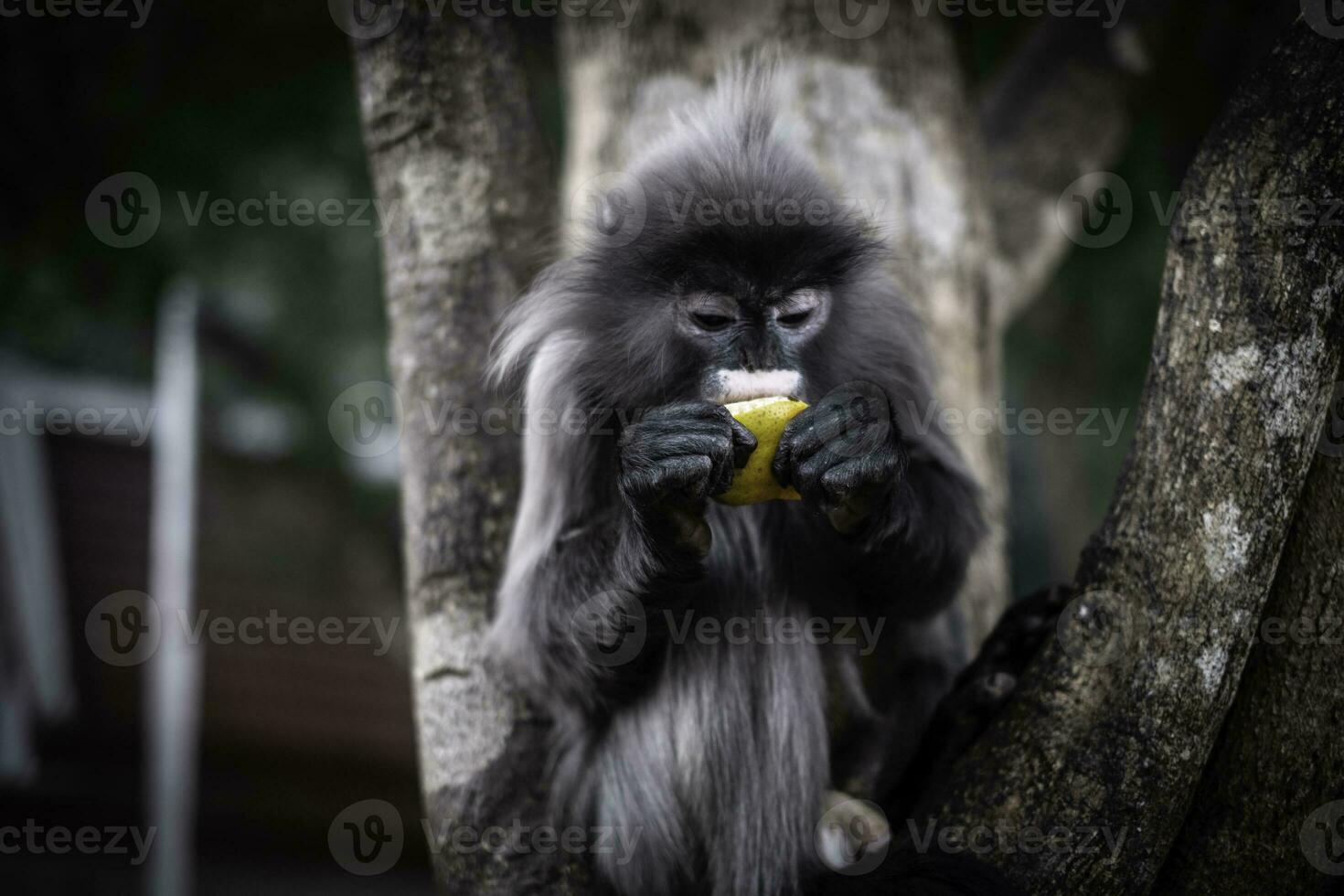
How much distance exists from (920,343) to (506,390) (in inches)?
48.6

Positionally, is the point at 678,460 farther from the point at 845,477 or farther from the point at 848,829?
the point at 848,829

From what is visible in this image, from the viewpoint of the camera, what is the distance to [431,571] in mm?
3035

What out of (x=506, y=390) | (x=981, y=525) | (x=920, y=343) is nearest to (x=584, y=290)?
(x=506, y=390)

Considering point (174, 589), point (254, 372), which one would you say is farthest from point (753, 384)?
point (254, 372)

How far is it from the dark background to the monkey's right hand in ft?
9.27

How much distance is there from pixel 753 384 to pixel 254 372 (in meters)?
4.64

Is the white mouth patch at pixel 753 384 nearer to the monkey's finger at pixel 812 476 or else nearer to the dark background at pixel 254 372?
the monkey's finger at pixel 812 476

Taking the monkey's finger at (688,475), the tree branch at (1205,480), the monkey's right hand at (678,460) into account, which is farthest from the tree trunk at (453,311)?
the tree branch at (1205,480)

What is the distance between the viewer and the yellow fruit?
8.11 feet

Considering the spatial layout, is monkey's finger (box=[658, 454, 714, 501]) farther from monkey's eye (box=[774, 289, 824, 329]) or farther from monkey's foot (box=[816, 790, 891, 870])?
monkey's foot (box=[816, 790, 891, 870])

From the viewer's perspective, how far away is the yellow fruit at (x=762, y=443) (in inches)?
97.3

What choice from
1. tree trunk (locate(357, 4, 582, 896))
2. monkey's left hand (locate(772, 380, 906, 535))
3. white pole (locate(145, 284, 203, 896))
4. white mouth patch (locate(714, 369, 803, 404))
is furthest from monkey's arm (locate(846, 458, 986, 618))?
white pole (locate(145, 284, 203, 896))

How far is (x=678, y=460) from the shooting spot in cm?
238

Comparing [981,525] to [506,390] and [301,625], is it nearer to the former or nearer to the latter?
[506,390]
